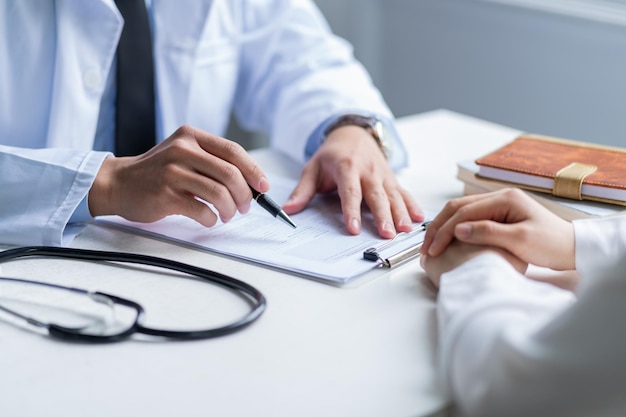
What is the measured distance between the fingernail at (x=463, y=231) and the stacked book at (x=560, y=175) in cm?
26

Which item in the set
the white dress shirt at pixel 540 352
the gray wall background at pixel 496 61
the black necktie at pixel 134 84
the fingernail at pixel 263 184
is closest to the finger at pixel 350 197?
the fingernail at pixel 263 184

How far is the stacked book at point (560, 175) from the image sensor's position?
3.44ft

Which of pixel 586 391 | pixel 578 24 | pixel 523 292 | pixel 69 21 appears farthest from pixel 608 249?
pixel 578 24

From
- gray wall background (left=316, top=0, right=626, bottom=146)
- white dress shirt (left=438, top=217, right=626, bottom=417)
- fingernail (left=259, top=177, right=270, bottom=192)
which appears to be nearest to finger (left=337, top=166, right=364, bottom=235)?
fingernail (left=259, top=177, right=270, bottom=192)

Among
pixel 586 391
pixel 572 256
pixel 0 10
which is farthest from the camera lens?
pixel 0 10

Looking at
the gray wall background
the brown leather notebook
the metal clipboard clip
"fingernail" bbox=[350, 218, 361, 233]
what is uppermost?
the brown leather notebook

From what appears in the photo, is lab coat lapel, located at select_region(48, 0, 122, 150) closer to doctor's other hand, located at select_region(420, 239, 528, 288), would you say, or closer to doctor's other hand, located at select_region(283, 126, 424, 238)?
doctor's other hand, located at select_region(283, 126, 424, 238)

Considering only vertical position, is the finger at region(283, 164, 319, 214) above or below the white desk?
below

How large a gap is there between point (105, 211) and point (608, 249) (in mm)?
597

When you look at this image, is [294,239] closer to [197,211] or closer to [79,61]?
[197,211]

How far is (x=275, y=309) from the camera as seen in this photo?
0.81 m

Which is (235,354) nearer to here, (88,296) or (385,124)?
(88,296)

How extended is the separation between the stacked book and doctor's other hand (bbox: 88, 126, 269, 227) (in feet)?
1.11

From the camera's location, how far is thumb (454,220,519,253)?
0.83 m
